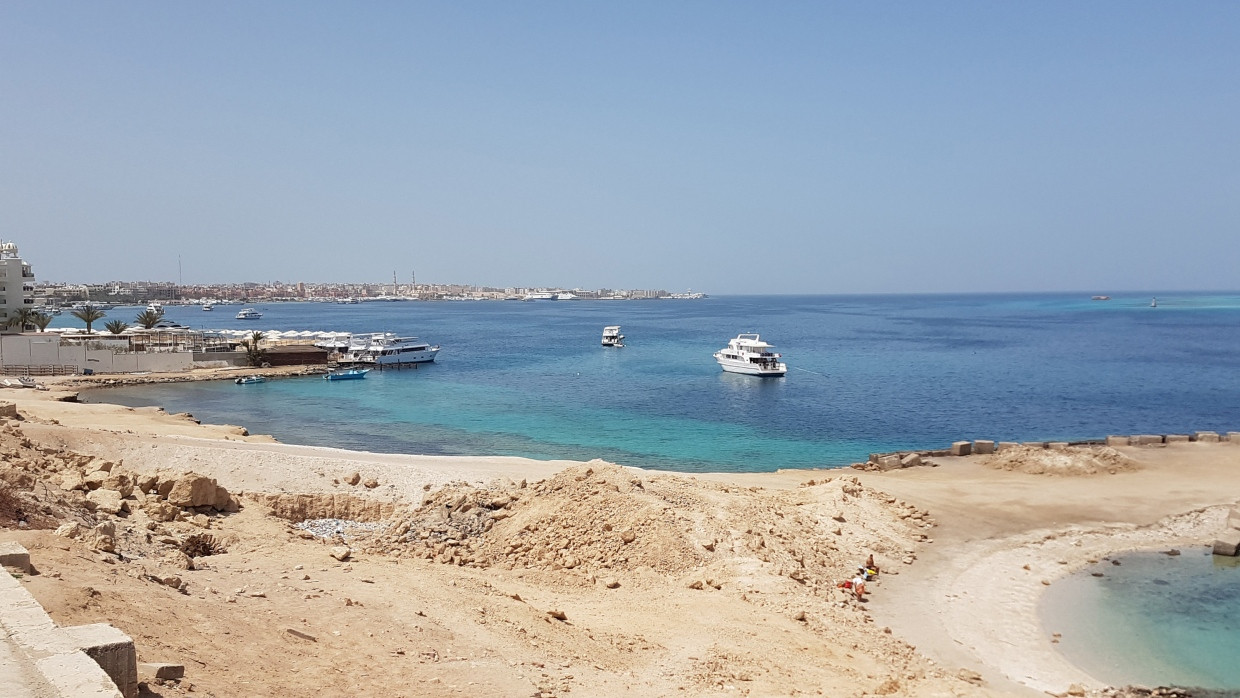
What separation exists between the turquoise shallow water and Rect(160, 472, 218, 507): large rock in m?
18.4

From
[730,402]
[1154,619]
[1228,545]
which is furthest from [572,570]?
[730,402]

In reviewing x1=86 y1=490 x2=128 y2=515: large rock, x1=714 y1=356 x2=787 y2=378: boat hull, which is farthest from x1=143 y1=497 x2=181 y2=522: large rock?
x1=714 y1=356 x2=787 y2=378: boat hull

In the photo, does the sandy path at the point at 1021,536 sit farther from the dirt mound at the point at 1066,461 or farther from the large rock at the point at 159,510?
the large rock at the point at 159,510

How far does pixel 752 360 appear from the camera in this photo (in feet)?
220

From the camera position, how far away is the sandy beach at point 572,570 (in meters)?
9.86

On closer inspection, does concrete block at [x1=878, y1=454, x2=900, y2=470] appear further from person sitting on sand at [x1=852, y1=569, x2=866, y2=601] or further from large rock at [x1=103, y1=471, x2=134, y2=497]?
large rock at [x1=103, y1=471, x2=134, y2=497]

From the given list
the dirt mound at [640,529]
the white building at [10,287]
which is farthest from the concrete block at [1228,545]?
the white building at [10,287]

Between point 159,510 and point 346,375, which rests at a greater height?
point 159,510

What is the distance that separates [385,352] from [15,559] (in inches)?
2648

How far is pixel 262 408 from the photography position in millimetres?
48500

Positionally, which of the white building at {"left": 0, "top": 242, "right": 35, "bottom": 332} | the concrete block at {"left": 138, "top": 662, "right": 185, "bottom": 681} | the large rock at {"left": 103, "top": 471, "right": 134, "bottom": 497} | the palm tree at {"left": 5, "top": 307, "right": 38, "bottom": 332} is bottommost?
the large rock at {"left": 103, "top": 471, "right": 134, "bottom": 497}

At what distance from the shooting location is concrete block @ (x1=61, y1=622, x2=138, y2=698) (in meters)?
6.68

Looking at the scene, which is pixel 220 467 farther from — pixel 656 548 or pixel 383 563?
pixel 656 548

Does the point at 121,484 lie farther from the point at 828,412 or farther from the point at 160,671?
the point at 828,412
